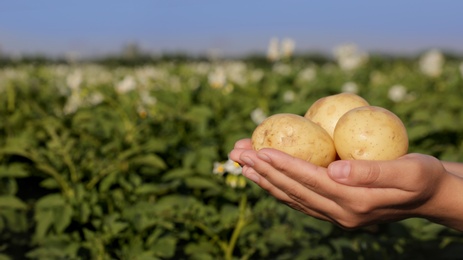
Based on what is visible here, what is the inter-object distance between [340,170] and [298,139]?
1.02 ft

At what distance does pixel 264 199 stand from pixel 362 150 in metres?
1.03

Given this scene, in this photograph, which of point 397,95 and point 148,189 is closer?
point 148,189

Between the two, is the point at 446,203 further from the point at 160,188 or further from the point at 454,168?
the point at 160,188

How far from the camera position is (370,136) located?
2199 mm

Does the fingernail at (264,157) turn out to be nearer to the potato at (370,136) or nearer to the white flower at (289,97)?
the potato at (370,136)

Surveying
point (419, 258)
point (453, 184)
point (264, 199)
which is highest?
point (453, 184)

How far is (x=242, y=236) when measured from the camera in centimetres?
317

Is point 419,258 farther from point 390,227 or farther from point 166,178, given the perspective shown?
point 166,178

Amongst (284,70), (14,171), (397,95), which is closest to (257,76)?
(284,70)

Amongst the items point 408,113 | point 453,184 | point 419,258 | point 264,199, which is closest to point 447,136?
point 408,113

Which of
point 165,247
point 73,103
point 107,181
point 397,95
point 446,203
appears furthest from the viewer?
point 397,95

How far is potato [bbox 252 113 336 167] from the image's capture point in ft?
7.23

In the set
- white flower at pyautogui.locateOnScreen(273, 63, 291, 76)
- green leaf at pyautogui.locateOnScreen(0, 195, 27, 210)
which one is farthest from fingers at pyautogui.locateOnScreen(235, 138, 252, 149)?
white flower at pyautogui.locateOnScreen(273, 63, 291, 76)

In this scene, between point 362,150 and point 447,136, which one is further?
point 447,136
